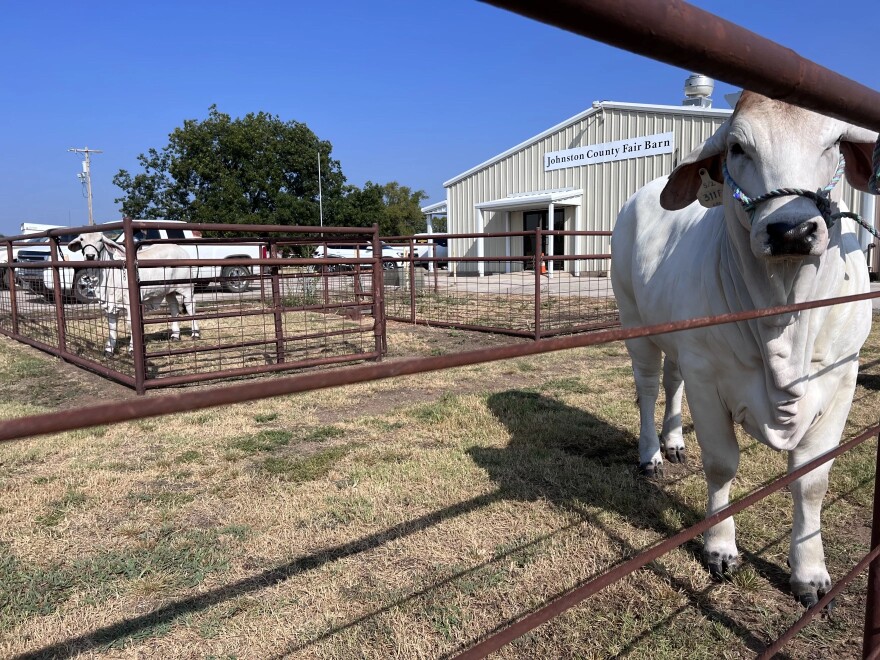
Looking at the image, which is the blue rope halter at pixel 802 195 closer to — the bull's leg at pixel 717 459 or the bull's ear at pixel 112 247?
the bull's leg at pixel 717 459

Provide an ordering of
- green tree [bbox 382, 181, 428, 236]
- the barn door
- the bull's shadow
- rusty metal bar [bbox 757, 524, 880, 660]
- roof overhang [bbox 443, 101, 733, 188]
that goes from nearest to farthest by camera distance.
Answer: rusty metal bar [bbox 757, 524, 880, 660] → the bull's shadow → roof overhang [bbox 443, 101, 733, 188] → the barn door → green tree [bbox 382, 181, 428, 236]

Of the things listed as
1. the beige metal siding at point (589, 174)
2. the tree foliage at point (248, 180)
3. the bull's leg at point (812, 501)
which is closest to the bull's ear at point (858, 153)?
the bull's leg at point (812, 501)

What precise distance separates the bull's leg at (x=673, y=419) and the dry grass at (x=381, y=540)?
139 mm

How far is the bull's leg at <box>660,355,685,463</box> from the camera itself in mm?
3701

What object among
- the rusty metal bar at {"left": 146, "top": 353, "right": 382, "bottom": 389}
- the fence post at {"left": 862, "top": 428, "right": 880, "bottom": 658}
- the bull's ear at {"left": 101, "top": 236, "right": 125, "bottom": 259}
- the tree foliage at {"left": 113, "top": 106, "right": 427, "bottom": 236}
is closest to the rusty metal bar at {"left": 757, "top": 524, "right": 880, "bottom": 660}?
the fence post at {"left": 862, "top": 428, "right": 880, "bottom": 658}

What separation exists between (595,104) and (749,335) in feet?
59.9

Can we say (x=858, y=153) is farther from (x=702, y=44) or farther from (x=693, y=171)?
(x=702, y=44)

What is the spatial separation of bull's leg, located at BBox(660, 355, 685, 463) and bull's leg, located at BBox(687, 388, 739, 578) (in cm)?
118

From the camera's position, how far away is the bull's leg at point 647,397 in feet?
11.5

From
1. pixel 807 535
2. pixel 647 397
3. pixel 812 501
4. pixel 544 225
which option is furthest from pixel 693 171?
pixel 544 225

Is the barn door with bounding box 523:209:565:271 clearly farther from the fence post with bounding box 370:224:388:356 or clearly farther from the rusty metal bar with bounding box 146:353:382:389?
the rusty metal bar with bounding box 146:353:382:389

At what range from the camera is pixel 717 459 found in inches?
96.6

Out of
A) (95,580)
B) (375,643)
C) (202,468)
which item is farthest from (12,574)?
(375,643)

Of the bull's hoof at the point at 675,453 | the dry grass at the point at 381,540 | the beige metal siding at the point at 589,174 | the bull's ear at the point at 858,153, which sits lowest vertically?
the dry grass at the point at 381,540
